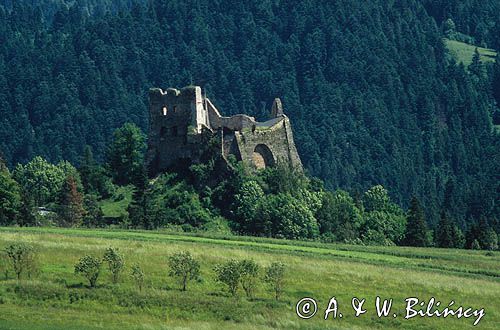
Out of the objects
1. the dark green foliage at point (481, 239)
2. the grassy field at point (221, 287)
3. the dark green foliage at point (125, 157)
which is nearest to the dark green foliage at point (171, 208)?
the dark green foliage at point (125, 157)

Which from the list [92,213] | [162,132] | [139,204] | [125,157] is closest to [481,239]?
[162,132]

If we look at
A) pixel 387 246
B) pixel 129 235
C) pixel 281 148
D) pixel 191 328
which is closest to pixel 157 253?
pixel 129 235

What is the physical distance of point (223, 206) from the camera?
11769cm

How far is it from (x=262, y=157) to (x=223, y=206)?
7.27 meters

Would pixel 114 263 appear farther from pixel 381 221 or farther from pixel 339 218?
pixel 381 221

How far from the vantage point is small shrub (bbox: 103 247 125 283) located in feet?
272

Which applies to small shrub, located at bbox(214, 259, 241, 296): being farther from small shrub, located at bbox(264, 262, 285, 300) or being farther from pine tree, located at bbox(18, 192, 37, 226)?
pine tree, located at bbox(18, 192, 37, 226)

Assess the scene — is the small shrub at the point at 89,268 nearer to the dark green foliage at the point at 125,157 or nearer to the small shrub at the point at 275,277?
the small shrub at the point at 275,277

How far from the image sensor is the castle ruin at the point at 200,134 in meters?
120

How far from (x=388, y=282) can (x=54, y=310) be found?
2107cm

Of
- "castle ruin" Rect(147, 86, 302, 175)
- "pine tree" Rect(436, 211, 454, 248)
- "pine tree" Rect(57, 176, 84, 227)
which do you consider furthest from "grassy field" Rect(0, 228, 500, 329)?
"pine tree" Rect(436, 211, 454, 248)

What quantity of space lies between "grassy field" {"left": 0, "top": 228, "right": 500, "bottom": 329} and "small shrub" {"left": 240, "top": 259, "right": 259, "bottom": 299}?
1.84ft

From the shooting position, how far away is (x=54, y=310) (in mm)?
76000

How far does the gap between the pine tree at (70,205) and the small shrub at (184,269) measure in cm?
3090
